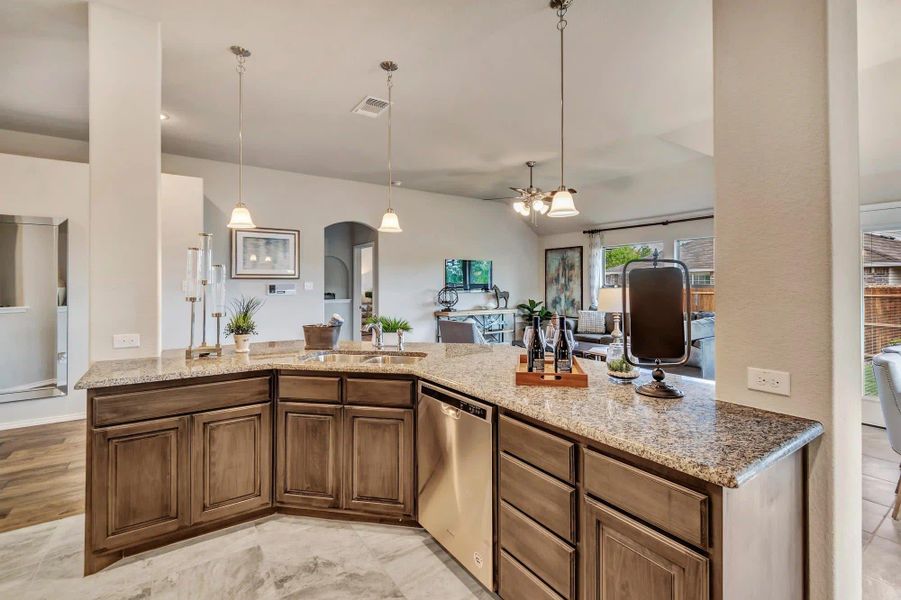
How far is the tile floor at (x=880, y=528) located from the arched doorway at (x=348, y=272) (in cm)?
702

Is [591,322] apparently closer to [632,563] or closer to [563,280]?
[563,280]

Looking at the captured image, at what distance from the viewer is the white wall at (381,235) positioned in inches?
215

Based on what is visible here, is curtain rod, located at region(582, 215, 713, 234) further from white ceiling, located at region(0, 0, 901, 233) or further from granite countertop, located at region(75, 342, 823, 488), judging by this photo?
granite countertop, located at region(75, 342, 823, 488)

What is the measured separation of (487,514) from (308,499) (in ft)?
3.85

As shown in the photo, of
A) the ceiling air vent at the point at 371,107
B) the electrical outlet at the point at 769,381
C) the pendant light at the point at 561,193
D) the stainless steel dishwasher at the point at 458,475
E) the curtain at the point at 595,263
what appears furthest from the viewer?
the curtain at the point at 595,263

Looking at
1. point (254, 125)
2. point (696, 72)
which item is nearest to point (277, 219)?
point (254, 125)

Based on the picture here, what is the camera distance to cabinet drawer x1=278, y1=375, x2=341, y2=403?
7.97ft

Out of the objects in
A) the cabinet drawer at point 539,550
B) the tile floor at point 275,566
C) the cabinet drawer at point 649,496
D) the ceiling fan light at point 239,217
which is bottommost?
the tile floor at point 275,566

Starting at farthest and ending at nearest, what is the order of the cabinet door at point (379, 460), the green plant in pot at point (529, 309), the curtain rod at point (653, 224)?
the green plant in pot at point (529, 309), the curtain rod at point (653, 224), the cabinet door at point (379, 460)

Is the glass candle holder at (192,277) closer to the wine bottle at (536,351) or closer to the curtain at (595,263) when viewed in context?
the wine bottle at (536,351)

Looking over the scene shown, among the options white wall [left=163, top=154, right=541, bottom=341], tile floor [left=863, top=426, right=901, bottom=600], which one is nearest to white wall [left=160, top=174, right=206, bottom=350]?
white wall [left=163, top=154, right=541, bottom=341]

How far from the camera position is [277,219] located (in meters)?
5.82

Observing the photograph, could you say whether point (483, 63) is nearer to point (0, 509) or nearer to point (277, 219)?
point (277, 219)

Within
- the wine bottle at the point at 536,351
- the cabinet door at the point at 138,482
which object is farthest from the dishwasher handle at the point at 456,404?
the cabinet door at the point at 138,482
